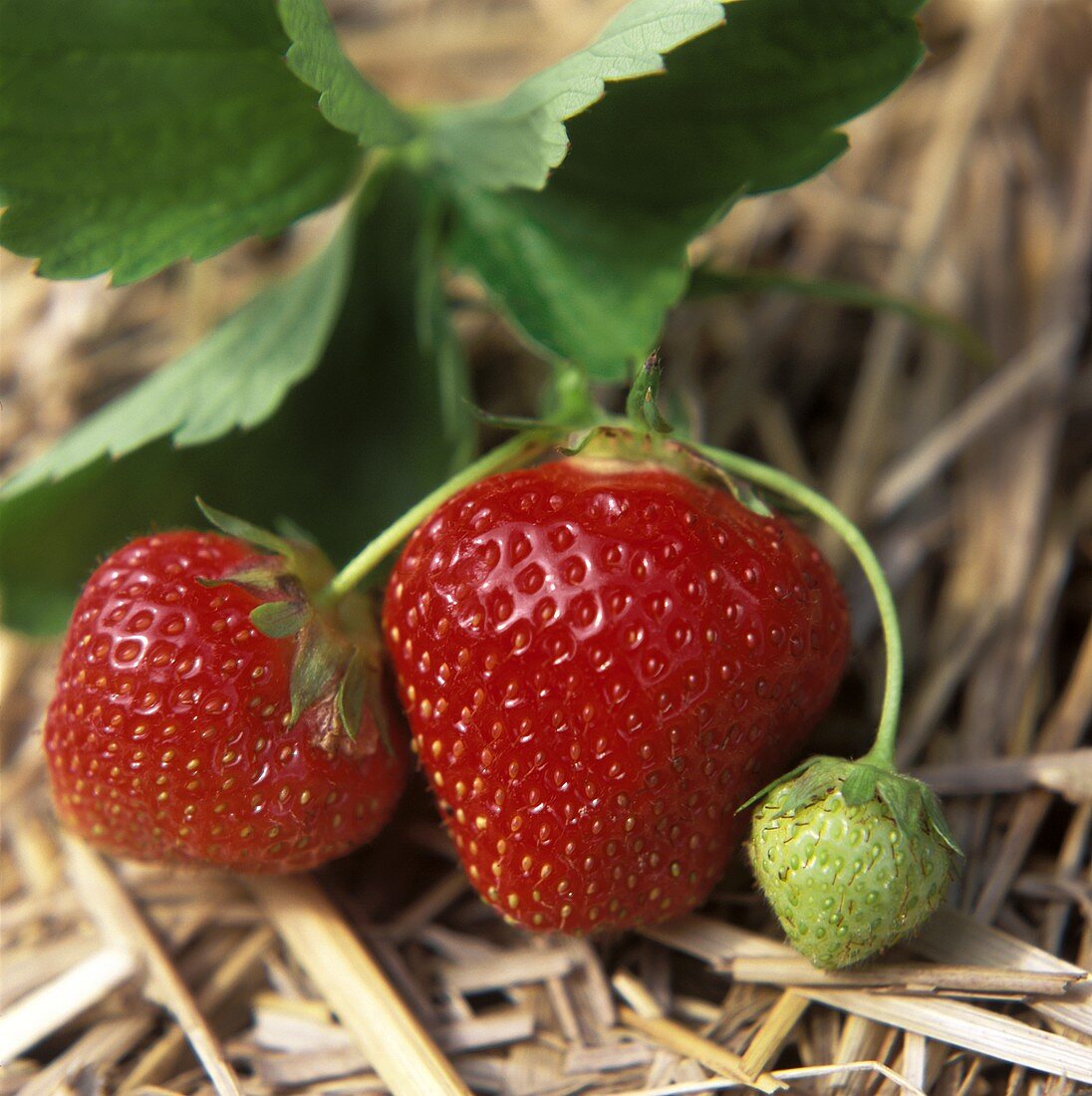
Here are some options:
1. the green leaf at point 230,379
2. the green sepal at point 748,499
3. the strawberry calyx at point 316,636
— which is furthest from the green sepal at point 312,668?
the green sepal at point 748,499

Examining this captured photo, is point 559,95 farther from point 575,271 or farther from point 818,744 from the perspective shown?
point 818,744

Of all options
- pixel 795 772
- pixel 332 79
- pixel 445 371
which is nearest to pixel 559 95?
pixel 332 79

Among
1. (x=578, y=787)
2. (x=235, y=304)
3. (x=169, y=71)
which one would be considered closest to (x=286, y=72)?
(x=169, y=71)

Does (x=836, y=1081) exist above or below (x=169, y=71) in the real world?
below

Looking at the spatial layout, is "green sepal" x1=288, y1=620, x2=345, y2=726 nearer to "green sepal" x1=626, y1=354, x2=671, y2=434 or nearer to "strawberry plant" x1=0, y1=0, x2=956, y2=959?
"strawberry plant" x1=0, y1=0, x2=956, y2=959

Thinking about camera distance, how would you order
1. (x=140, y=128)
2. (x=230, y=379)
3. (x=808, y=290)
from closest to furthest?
(x=140, y=128)
(x=230, y=379)
(x=808, y=290)

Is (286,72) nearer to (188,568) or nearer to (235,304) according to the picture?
(188,568)
